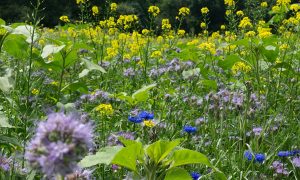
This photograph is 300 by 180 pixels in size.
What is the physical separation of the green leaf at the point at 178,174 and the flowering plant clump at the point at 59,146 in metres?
0.69

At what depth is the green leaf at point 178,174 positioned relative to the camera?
1.47 meters

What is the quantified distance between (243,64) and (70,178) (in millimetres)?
3106

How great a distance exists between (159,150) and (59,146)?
728mm

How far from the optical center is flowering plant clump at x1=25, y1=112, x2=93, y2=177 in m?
0.68

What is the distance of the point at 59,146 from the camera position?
68cm

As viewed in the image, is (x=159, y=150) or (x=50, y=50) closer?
(x=159, y=150)

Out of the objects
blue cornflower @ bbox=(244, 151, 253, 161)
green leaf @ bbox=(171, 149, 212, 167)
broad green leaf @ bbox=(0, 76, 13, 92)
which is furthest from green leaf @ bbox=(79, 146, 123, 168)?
blue cornflower @ bbox=(244, 151, 253, 161)

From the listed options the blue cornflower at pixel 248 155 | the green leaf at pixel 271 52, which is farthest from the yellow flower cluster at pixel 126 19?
the blue cornflower at pixel 248 155

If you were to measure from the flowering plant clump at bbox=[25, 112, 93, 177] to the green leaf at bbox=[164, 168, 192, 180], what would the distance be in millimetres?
691

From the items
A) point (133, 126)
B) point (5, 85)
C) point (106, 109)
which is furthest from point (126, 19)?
point (5, 85)

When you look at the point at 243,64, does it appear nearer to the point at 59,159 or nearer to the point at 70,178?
the point at 70,178

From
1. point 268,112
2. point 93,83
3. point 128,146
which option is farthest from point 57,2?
point 128,146

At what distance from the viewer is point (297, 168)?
270 cm

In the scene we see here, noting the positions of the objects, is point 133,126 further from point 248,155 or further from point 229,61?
point 229,61
